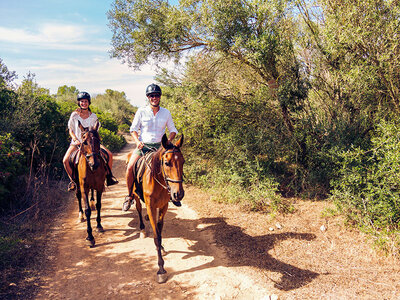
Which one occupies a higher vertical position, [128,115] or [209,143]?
[128,115]

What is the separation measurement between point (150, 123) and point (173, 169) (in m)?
1.82

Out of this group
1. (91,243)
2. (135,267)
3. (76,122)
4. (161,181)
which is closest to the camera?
(161,181)

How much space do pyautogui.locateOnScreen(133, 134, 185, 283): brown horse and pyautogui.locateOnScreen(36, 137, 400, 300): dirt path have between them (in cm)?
71

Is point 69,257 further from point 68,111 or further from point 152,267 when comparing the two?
point 68,111

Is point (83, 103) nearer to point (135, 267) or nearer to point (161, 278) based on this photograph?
point (135, 267)

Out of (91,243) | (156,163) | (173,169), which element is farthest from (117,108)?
(173,169)

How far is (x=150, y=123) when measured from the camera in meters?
5.51

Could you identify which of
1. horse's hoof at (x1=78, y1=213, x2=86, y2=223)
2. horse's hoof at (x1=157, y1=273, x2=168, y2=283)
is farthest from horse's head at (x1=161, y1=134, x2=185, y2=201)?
horse's hoof at (x1=78, y1=213, x2=86, y2=223)

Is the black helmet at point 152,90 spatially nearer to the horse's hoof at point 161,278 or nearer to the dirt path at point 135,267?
the dirt path at point 135,267

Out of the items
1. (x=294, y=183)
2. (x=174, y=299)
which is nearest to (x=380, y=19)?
(x=294, y=183)

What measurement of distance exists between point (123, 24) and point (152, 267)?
912cm

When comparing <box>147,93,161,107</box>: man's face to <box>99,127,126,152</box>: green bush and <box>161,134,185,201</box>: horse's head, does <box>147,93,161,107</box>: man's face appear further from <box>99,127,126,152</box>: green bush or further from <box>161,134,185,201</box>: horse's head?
<box>99,127,126,152</box>: green bush

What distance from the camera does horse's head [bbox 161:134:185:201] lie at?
13.3 ft

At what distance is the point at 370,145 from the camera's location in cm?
691
